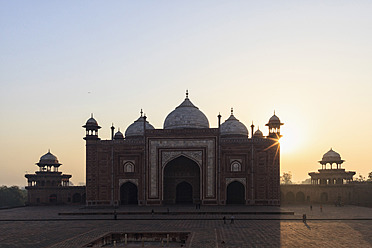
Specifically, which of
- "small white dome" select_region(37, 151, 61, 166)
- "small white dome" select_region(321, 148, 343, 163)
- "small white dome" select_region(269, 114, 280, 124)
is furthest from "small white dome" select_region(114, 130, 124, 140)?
"small white dome" select_region(321, 148, 343, 163)

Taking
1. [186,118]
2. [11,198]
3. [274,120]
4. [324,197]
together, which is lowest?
[11,198]

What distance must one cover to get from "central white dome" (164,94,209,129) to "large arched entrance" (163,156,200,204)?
4152mm

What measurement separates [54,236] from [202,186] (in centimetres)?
1978

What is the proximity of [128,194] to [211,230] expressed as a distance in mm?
20416

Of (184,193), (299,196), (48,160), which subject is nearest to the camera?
(184,193)

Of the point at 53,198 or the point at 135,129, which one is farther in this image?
the point at 135,129

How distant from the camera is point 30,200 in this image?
4409cm

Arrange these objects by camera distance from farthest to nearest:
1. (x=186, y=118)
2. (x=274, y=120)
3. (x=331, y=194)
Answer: (x=331, y=194) → (x=186, y=118) → (x=274, y=120)

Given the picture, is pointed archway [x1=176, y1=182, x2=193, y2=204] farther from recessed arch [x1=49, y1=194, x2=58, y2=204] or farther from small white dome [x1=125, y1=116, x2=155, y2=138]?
recessed arch [x1=49, y1=194, x2=58, y2=204]

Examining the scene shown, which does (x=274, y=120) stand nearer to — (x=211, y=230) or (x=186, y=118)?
(x=186, y=118)

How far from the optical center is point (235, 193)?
1593 inches

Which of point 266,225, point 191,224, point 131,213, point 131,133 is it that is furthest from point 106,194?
point 266,225

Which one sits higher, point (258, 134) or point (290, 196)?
point (258, 134)

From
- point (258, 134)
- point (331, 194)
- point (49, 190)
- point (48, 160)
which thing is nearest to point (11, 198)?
point (48, 160)
